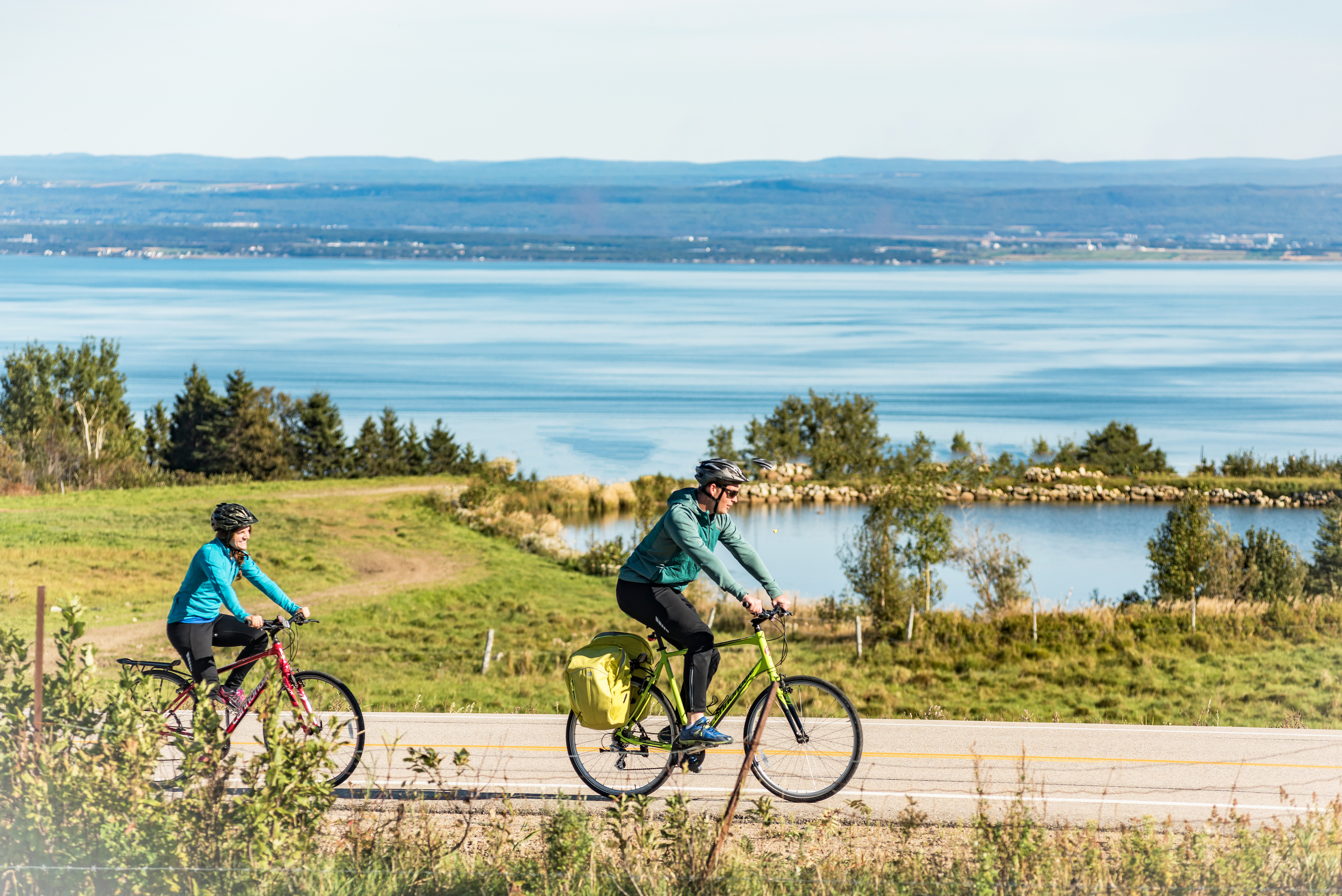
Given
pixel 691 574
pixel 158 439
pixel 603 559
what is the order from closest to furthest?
pixel 691 574 → pixel 603 559 → pixel 158 439

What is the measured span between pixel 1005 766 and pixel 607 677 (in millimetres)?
3604

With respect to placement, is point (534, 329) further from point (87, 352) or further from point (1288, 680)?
point (1288, 680)

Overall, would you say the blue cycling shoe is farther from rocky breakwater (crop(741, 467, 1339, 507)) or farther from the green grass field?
rocky breakwater (crop(741, 467, 1339, 507))

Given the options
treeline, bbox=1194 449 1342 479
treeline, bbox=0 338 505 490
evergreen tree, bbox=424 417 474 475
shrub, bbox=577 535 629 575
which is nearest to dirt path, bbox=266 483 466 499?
treeline, bbox=0 338 505 490

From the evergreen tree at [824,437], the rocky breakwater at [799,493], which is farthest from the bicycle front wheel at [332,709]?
the evergreen tree at [824,437]

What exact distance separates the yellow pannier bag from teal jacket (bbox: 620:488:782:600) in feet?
1.42

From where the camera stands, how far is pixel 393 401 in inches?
4006

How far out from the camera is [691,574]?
774 centimetres

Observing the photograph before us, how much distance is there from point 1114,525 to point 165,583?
1688 inches

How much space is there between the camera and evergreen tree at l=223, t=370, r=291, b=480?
6350 centimetres

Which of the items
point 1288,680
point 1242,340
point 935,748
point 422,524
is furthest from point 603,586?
point 1242,340

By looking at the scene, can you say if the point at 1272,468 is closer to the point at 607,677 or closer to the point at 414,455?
the point at 414,455

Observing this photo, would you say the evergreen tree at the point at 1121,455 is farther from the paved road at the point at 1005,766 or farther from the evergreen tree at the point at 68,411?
the paved road at the point at 1005,766

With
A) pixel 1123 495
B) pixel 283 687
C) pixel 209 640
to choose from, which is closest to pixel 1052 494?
pixel 1123 495
